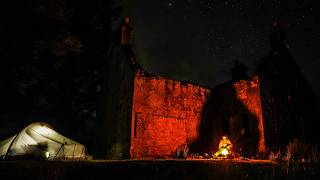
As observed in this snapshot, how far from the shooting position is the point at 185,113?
15.7 metres

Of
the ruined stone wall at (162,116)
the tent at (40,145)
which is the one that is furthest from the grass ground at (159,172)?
the ruined stone wall at (162,116)

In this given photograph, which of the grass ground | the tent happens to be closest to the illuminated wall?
the tent

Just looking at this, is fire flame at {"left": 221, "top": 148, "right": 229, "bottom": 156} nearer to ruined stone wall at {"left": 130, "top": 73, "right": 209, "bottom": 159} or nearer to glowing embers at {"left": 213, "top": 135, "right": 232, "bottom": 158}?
glowing embers at {"left": 213, "top": 135, "right": 232, "bottom": 158}

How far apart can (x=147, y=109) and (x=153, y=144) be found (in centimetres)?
185

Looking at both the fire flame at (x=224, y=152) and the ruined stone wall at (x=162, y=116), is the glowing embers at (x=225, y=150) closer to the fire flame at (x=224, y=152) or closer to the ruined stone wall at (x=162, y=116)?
the fire flame at (x=224, y=152)

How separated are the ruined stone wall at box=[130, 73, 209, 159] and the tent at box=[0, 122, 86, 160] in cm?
358

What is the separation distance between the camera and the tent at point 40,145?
532 inches

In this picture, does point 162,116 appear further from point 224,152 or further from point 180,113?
point 224,152

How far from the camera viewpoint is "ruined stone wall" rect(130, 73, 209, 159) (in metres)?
14.2

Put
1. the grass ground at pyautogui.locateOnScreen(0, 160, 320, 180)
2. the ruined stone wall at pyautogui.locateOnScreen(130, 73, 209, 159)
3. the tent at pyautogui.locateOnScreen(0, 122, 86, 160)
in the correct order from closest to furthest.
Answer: the grass ground at pyautogui.locateOnScreen(0, 160, 320, 180), the tent at pyautogui.locateOnScreen(0, 122, 86, 160), the ruined stone wall at pyautogui.locateOnScreen(130, 73, 209, 159)

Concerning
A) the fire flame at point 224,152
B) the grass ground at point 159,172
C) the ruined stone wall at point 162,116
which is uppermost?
the ruined stone wall at point 162,116

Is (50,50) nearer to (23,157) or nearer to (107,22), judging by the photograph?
(23,157)

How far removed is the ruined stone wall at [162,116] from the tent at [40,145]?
11.8 feet

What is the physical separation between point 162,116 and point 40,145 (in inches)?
254
